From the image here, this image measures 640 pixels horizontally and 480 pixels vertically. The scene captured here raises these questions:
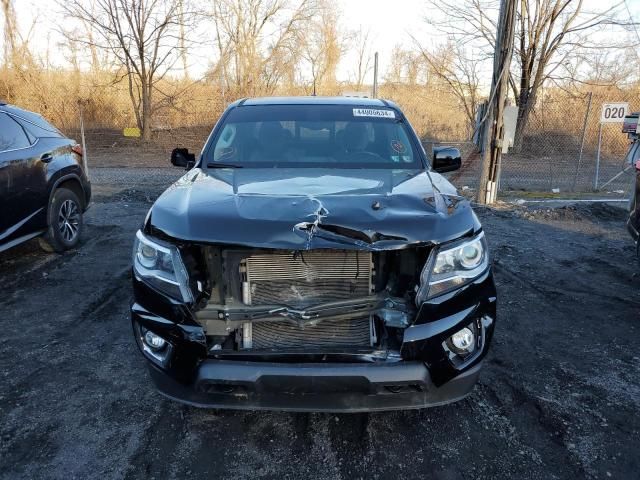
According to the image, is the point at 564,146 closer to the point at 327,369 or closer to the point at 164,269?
the point at 327,369

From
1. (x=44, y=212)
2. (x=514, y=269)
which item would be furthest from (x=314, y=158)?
(x=44, y=212)

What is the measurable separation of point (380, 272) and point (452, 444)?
1.03 metres

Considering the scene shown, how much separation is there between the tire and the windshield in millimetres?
2940

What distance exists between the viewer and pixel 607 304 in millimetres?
4664

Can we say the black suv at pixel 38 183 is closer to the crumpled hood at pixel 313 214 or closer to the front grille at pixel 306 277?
the crumpled hood at pixel 313 214

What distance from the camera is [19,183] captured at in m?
5.22

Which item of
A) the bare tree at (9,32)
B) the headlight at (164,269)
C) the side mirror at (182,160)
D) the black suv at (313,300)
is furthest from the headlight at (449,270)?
the bare tree at (9,32)

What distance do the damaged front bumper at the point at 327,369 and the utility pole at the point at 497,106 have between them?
7.54 m

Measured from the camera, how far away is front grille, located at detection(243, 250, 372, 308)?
2.44 meters

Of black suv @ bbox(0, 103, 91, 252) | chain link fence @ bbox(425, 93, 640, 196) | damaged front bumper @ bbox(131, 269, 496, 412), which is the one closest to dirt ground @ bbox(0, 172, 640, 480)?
damaged front bumper @ bbox(131, 269, 496, 412)

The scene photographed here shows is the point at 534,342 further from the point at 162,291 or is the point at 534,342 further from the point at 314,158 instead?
the point at 162,291

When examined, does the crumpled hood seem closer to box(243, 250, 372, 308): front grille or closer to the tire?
box(243, 250, 372, 308): front grille

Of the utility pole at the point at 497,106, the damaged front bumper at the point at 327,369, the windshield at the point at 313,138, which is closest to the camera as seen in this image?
the damaged front bumper at the point at 327,369

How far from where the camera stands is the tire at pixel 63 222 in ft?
19.2
